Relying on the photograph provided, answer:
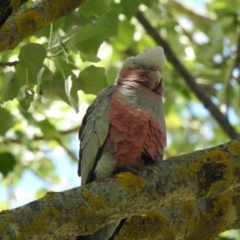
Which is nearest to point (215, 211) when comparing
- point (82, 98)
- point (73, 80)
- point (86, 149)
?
point (86, 149)

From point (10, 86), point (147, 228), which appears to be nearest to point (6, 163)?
point (10, 86)

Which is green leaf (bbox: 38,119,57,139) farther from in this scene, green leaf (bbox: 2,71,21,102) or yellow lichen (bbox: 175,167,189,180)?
yellow lichen (bbox: 175,167,189,180)

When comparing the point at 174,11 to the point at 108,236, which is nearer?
the point at 108,236

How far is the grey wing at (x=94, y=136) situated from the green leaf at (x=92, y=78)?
0.92 feet

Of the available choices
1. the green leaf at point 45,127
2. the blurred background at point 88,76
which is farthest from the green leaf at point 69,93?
the green leaf at point 45,127

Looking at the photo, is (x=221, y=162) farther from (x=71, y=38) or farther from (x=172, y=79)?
(x=172, y=79)

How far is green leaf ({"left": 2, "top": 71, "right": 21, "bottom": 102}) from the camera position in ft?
11.9

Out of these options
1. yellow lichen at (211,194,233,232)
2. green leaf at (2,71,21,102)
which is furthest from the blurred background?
yellow lichen at (211,194,233,232)

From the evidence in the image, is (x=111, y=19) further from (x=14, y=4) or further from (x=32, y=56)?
(x=14, y=4)

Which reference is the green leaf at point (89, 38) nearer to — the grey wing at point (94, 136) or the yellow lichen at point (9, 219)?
the grey wing at point (94, 136)

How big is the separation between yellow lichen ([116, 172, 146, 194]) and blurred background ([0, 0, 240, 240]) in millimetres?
632

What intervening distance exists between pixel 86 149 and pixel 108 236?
671 mm

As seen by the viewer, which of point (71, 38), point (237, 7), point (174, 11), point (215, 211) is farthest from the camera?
point (174, 11)

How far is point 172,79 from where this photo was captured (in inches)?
241
